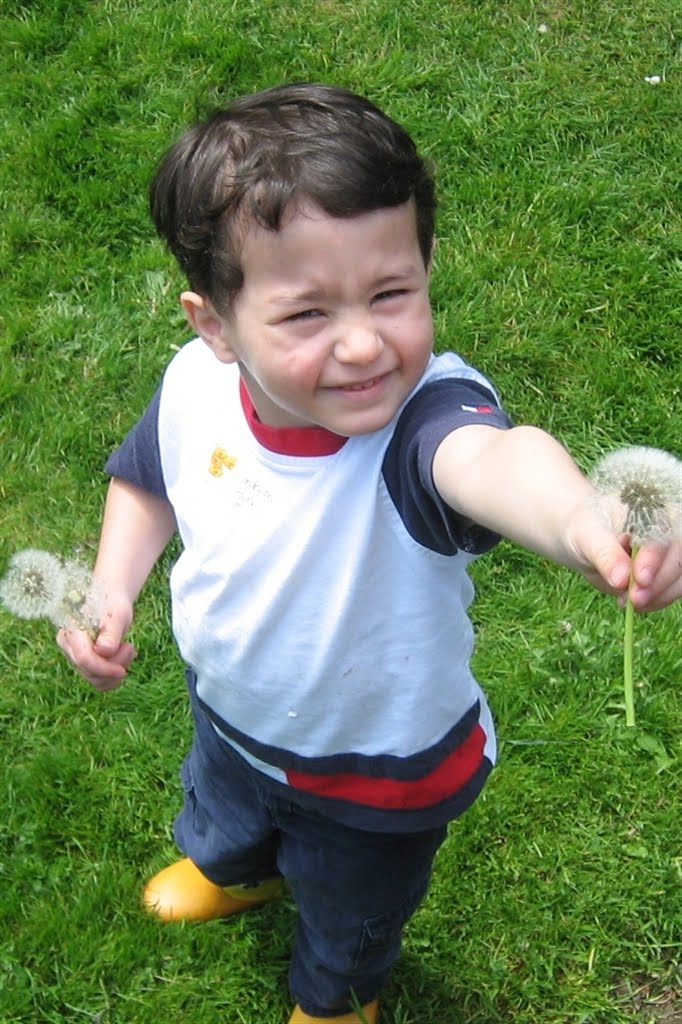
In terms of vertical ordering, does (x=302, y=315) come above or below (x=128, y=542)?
above

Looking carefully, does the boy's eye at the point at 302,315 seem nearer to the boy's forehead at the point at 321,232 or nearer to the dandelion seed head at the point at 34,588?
the boy's forehead at the point at 321,232

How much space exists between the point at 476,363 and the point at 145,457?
1586 mm

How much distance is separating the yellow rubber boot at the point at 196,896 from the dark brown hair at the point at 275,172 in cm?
139

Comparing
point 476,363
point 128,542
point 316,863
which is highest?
point 128,542

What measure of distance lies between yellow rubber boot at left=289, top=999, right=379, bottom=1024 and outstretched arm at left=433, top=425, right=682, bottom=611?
135 cm

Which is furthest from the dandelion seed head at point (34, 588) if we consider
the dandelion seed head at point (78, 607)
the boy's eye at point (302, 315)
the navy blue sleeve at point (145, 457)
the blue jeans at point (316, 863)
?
the boy's eye at point (302, 315)

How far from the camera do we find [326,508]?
66.9 inches

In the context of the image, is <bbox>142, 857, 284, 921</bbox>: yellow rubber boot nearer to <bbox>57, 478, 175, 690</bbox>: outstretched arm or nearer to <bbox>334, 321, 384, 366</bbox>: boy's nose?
<bbox>57, 478, 175, 690</bbox>: outstretched arm

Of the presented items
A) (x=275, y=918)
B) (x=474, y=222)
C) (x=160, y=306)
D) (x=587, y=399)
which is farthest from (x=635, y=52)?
(x=275, y=918)

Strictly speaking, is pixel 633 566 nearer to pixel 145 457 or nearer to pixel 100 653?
pixel 100 653

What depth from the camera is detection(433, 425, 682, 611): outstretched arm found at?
112 cm

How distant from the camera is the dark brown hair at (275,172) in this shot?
1.56 m

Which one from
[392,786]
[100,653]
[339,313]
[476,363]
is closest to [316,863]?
[392,786]

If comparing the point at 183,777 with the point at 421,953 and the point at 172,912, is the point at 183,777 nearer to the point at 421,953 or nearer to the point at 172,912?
the point at 172,912
